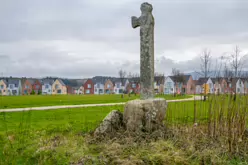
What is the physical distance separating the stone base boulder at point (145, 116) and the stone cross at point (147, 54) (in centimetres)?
61

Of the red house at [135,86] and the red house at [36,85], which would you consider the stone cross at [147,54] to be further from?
the red house at [36,85]

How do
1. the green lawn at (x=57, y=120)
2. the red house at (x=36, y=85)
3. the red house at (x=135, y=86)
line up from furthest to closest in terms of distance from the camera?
the red house at (x=36, y=85)
the red house at (x=135, y=86)
the green lawn at (x=57, y=120)

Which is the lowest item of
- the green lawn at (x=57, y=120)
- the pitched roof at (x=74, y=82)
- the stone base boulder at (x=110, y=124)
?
the green lawn at (x=57, y=120)

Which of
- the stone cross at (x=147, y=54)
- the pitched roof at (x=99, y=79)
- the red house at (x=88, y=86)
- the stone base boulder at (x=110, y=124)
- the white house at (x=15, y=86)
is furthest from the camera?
the red house at (x=88, y=86)

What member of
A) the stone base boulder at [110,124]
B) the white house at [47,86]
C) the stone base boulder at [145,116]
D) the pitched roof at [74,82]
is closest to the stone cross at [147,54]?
the stone base boulder at [145,116]

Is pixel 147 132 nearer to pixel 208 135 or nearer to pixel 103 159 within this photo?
pixel 208 135

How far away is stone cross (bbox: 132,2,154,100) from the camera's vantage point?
7.19m

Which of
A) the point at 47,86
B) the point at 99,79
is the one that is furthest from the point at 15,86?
the point at 99,79

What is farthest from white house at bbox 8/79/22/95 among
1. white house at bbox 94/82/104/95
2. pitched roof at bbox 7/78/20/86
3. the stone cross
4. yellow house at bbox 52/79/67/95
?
the stone cross

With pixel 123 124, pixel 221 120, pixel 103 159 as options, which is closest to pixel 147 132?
pixel 123 124

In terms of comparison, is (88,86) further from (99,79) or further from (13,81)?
(13,81)

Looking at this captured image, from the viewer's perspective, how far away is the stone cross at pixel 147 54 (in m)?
7.19

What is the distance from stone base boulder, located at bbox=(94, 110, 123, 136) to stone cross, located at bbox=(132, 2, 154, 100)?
2.67 ft

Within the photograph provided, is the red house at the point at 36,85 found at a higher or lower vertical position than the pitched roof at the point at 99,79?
lower
